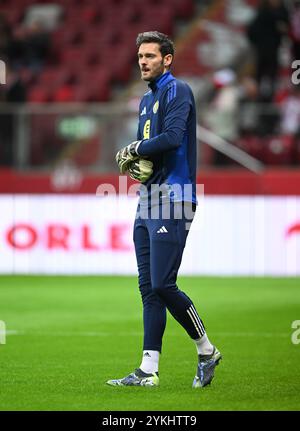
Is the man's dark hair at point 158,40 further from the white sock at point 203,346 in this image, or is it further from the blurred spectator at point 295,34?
the blurred spectator at point 295,34

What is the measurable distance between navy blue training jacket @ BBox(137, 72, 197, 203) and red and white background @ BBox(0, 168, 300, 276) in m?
9.79

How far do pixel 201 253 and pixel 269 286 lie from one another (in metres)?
1.88

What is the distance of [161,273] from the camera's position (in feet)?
25.6

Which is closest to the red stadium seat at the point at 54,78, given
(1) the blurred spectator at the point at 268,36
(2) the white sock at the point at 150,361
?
(1) the blurred spectator at the point at 268,36

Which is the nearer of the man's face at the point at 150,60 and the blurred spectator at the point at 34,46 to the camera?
the man's face at the point at 150,60

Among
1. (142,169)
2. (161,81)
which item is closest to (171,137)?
(142,169)

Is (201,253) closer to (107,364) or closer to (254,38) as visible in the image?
(254,38)

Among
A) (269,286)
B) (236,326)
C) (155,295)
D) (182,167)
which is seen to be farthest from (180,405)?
(269,286)

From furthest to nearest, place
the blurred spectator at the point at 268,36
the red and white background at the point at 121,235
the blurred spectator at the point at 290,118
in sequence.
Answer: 1. the blurred spectator at the point at 268,36
2. the red and white background at the point at 121,235
3. the blurred spectator at the point at 290,118

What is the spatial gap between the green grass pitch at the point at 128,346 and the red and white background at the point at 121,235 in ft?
Answer: 1.84

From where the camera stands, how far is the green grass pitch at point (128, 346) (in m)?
7.46

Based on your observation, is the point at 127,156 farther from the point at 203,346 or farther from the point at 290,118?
the point at 290,118

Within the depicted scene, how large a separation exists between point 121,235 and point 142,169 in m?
10.0

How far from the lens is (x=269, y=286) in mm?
16500
